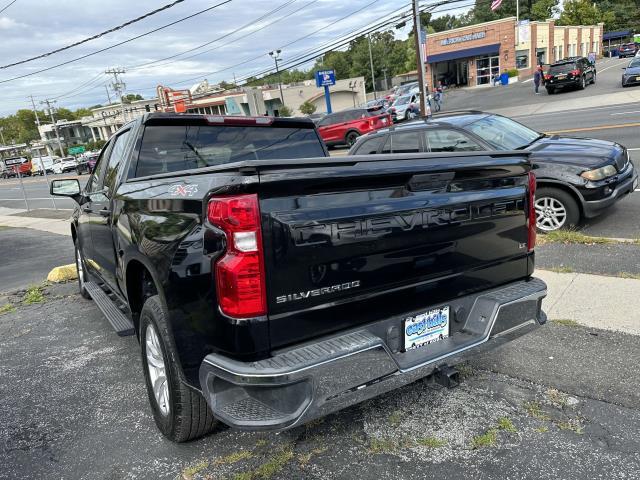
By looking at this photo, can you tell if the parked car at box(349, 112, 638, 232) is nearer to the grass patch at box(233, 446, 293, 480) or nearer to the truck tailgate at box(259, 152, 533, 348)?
the truck tailgate at box(259, 152, 533, 348)

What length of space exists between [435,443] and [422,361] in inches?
23.5

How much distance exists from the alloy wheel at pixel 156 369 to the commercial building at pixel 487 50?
52570mm

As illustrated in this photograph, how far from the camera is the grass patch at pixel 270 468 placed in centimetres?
263

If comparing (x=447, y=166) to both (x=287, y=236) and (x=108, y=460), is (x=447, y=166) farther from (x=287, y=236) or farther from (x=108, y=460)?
(x=108, y=460)

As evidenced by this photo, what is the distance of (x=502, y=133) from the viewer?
7.32 metres

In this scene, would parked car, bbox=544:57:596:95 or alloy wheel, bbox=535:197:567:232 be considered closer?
alloy wheel, bbox=535:197:567:232

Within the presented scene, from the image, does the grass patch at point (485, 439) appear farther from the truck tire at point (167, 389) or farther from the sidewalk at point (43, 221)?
the sidewalk at point (43, 221)

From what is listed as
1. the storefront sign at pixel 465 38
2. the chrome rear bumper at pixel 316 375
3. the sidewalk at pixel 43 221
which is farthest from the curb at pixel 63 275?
the storefront sign at pixel 465 38

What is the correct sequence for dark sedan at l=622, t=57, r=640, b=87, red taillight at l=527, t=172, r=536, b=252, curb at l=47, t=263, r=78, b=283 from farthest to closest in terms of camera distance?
dark sedan at l=622, t=57, r=640, b=87 < curb at l=47, t=263, r=78, b=283 < red taillight at l=527, t=172, r=536, b=252

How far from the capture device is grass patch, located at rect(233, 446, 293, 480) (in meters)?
2.63

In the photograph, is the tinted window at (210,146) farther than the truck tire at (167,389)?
Yes

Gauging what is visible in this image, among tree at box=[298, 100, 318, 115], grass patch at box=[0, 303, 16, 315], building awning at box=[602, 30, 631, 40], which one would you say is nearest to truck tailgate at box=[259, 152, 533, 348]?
grass patch at box=[0, 303, 16, 315]

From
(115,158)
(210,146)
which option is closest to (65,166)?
(115,158)

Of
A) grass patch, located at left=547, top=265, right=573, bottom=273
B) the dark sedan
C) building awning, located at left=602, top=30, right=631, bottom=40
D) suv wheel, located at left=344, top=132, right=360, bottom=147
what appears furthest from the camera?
building awning, located at left=602, top=30, right=631, bottom=40
